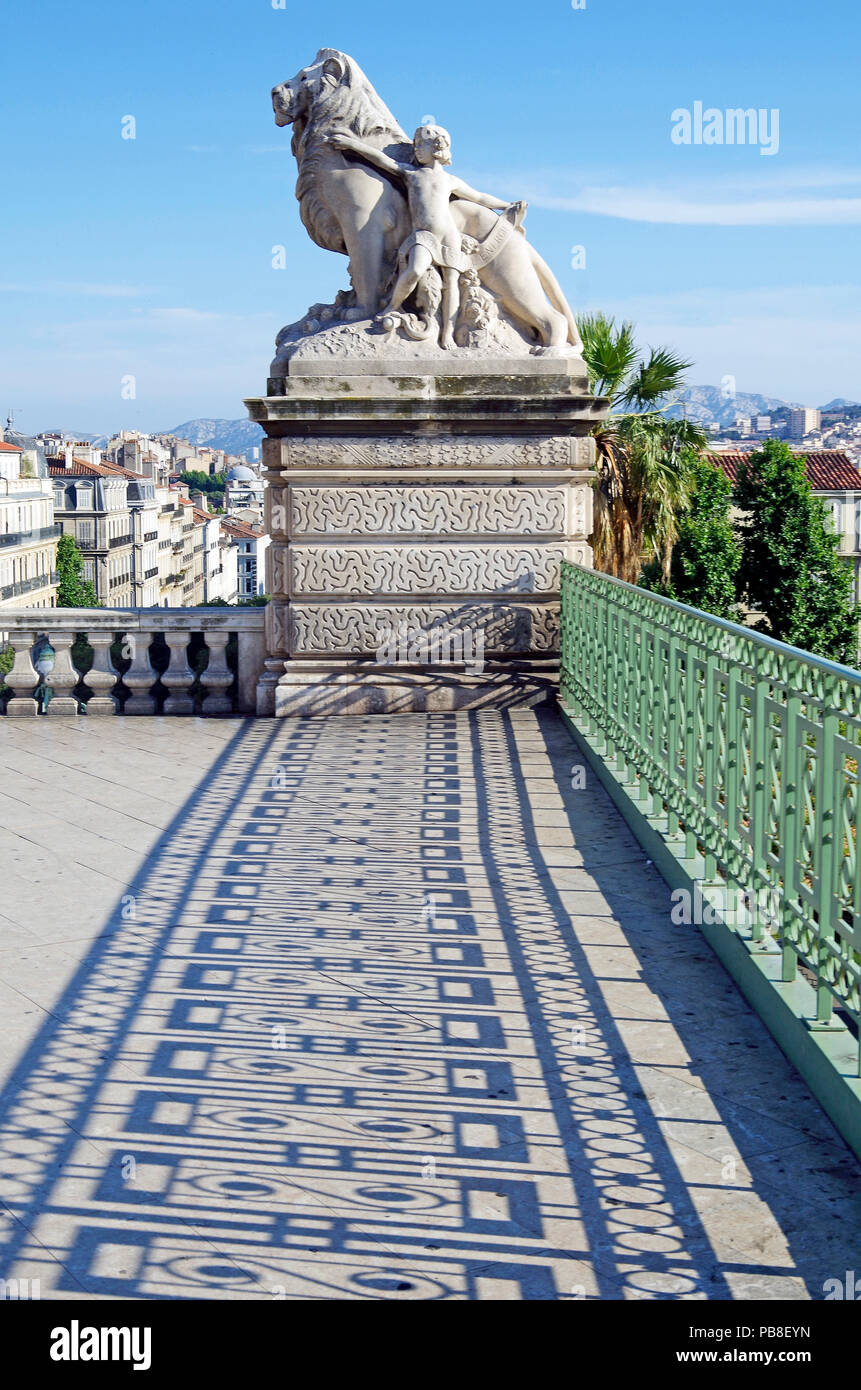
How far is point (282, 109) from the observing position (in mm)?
9930

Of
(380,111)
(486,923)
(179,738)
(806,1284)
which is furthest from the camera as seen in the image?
(380,111)

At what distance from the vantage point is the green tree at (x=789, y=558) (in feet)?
106

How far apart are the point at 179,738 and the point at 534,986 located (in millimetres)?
5166

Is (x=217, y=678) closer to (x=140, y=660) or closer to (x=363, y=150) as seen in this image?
(x=140, y=660)

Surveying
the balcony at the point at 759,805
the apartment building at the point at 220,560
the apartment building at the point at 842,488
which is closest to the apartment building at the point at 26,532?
the apartment building at the point at 220,560

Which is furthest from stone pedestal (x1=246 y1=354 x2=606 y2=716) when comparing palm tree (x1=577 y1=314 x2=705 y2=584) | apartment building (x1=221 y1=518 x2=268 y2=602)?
apartment building (x1=221 y1=518 x2=268 y2=602)

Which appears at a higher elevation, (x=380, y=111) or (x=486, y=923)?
(x=380, y=111)

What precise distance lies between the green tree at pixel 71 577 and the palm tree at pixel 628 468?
7302cm

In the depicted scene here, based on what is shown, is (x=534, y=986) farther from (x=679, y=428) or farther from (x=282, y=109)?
(x=679, y=428)

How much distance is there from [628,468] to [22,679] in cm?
967

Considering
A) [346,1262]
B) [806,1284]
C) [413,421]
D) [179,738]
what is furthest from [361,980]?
[413,421]

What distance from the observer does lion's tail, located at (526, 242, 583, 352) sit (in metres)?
10.1

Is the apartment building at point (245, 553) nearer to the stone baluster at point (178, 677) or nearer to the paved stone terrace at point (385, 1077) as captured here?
the stone baluster at point (178, 677)

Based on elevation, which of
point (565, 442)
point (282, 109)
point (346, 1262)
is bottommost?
point (346, 1262)
